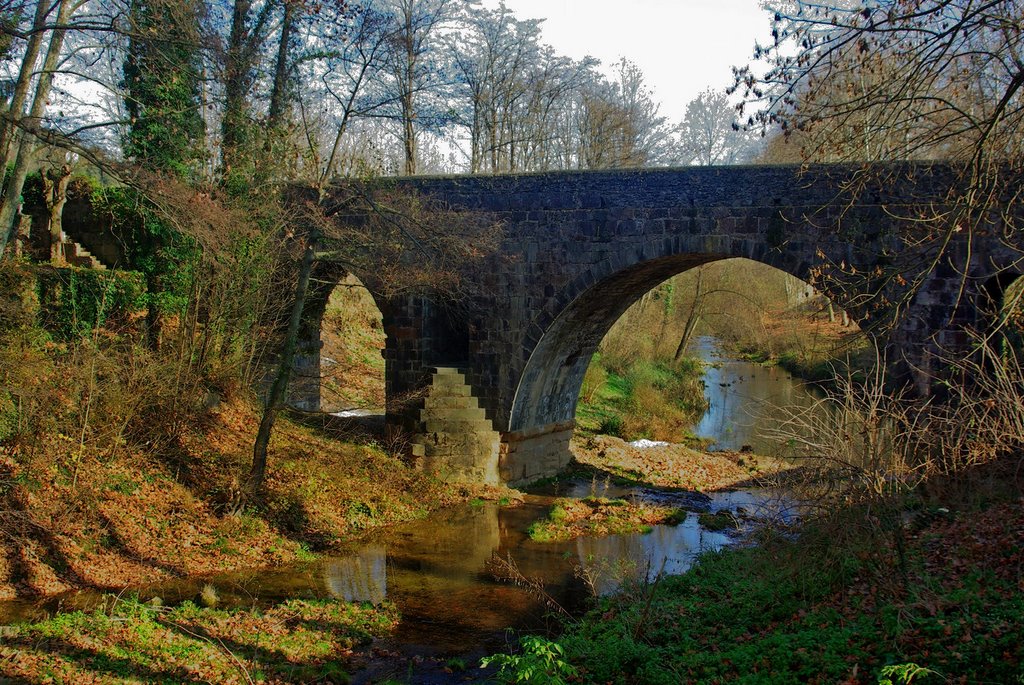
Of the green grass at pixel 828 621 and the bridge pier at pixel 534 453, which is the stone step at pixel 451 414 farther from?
the green grass at pixel 828 621

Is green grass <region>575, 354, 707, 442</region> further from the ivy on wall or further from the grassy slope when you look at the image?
the grassy slope

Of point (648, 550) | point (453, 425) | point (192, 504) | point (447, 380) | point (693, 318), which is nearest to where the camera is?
point (192, 504)

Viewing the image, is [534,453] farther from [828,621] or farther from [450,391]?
[828,621]

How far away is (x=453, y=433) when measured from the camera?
14.8 m

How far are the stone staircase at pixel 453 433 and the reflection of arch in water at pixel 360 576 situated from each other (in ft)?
9.80

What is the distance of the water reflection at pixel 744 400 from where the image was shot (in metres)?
19.7

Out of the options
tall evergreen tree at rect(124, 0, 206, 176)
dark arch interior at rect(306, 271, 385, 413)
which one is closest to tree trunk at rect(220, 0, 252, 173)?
tall evergreen tree at rect(124, 0, 206, 176)

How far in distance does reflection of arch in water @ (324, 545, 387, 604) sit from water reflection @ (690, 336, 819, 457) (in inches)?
319

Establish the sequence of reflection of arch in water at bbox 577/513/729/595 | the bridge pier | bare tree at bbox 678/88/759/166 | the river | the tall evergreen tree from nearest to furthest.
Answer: the river, reflection of arch in water at bbox 577/513/729/595, the tall evergreen tree, the bridge pier, bare tree at bbox 678/88/759/166

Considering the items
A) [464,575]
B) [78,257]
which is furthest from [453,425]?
[78,257]

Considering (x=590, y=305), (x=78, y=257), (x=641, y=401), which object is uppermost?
(x=78, y=257)

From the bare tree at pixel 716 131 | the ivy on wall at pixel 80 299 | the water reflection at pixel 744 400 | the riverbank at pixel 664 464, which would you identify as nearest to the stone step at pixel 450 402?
the riverbank at pixel 664 464

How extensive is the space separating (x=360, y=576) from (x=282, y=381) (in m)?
2.64

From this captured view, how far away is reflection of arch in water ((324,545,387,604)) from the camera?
396 inches
